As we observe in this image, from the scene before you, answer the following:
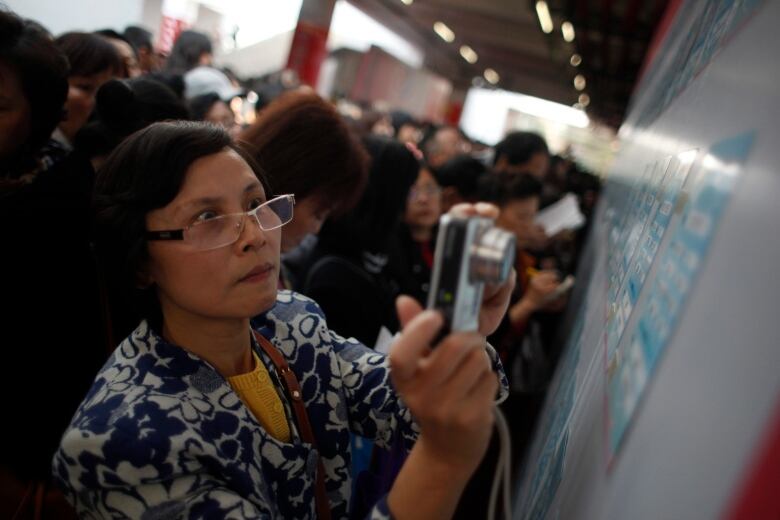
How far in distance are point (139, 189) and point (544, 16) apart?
9.59m

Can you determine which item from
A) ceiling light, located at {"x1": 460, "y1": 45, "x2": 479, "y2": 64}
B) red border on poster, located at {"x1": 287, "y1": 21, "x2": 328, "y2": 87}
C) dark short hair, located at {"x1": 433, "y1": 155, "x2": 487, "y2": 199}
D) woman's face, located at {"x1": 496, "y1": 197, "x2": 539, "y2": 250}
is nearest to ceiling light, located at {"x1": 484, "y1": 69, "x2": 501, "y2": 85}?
ceiling light, located at {"x1": 460, "y1": 45, "x2": 479, "y2": 64}

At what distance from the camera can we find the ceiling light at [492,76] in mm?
21653

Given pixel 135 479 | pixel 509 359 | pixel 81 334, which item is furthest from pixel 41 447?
pixel 509 359

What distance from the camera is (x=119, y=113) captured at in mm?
1616

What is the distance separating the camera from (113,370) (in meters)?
0.87

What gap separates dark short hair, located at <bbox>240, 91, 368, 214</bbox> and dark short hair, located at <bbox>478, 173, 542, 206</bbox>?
1.21m

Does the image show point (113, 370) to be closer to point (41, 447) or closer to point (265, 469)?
point (265, 469)

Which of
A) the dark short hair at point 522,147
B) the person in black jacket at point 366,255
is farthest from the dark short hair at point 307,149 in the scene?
the dark short hair at point 522,147

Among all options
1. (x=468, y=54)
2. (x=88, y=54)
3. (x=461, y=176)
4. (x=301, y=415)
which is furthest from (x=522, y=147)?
(x=468, y=54)

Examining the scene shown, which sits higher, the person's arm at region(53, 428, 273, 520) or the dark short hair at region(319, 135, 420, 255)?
the dark short hair at region(319, 135, 420, 255)

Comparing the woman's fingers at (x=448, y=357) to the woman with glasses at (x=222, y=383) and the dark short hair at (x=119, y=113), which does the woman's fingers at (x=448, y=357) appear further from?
the dark short hair at (x=119, y=113)

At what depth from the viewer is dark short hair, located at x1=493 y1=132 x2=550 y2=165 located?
3334mm

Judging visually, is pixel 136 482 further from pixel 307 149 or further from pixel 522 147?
pixel 522 147

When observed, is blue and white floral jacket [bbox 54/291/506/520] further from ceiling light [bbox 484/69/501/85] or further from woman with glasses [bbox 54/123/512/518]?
ceiling light [bbox 484/69/501/85]
